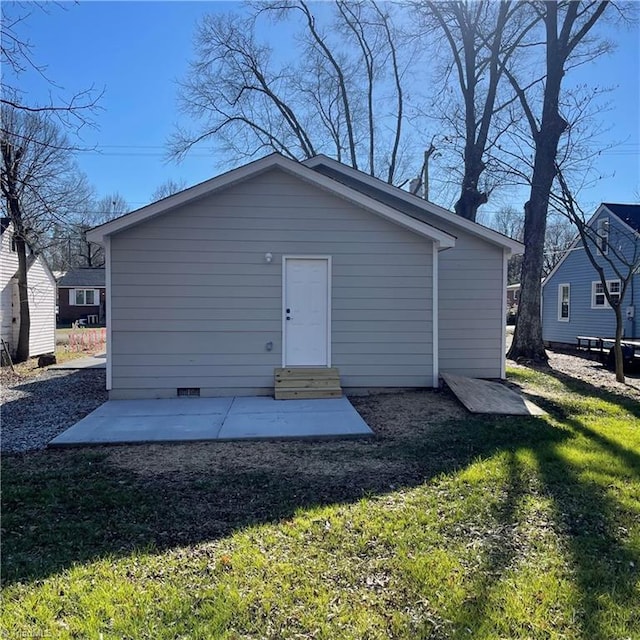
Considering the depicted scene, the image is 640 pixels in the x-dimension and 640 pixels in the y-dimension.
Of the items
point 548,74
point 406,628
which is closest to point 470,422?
point 406,628

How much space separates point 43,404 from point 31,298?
31.2ft

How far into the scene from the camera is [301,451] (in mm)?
4965

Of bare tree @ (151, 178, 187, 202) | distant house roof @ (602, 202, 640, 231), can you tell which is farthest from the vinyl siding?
bare tree @ (151, 178, 187, 202)

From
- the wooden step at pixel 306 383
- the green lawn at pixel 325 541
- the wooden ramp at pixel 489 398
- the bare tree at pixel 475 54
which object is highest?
the bare tree at pixel 475 54

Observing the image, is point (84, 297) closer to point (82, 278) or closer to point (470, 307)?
point (82, 278)

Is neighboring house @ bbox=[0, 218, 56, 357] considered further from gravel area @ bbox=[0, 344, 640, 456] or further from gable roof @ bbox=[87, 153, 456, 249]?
gable roof @ bbox=[87, 153, 456, 249]

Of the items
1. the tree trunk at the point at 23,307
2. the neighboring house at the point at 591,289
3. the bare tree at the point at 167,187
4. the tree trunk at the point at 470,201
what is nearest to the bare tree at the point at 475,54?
the tree trunk at the point at 470,201

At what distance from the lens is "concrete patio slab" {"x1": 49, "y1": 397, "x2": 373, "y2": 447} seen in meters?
5.45

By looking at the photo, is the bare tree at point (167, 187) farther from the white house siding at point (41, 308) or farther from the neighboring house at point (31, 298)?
the white house siding at point (41, 308)

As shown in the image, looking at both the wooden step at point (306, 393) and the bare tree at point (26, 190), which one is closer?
the wooden step at point (306, 393)

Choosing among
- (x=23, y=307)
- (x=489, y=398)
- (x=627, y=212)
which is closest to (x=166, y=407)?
(x=489, y=398)

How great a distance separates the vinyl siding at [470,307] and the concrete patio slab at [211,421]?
3.31 metres

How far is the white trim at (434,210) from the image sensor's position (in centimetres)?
927

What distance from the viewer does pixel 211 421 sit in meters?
6.11
